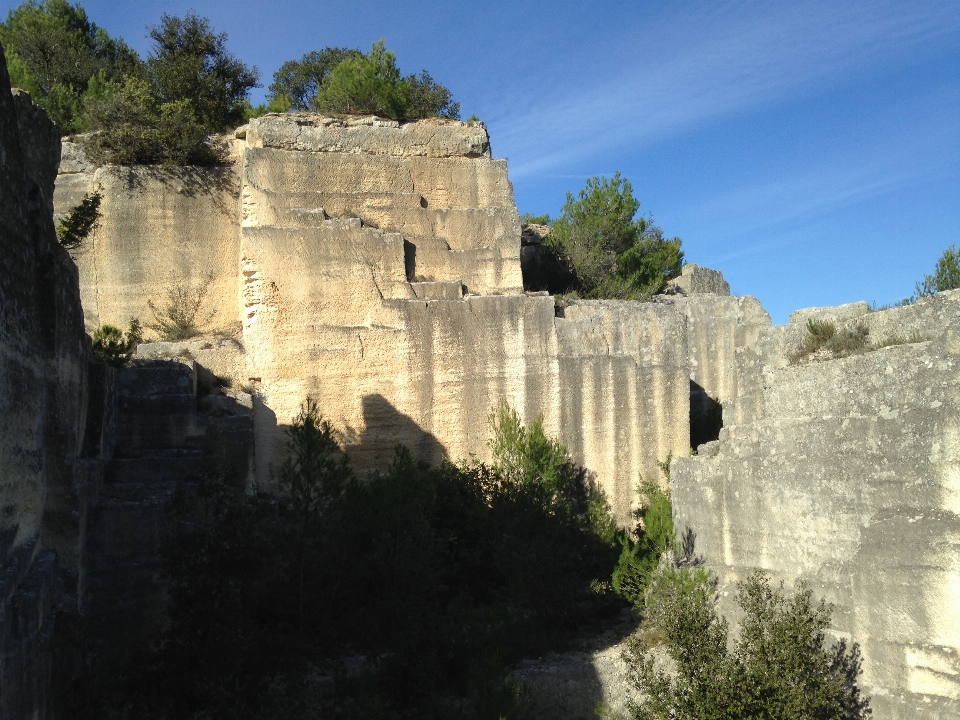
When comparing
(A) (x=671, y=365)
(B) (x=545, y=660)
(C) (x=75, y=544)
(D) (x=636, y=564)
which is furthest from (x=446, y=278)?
(C) (x=75, y=544)

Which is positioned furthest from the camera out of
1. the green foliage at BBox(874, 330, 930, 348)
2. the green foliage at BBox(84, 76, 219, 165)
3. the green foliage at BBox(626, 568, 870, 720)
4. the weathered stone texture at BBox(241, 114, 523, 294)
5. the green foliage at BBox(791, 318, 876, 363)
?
the green foliage at BBox(84, 76, 219, 165)

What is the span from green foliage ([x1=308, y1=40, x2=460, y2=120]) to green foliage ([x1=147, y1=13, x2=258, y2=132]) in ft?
5.39

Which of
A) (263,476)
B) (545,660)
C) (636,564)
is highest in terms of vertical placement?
(263,476)

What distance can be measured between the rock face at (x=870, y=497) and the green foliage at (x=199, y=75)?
35.5ft

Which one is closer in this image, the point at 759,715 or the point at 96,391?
the point at 759,715

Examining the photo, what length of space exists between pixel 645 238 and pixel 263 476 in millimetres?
11216

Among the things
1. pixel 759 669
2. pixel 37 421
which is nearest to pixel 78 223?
pixel 37 421

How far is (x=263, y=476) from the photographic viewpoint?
32.3ft

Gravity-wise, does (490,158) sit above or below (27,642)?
above

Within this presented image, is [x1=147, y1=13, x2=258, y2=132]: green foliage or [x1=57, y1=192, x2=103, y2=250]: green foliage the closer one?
[x1=57, y1=192, x2=103, y2=250]: green foliage

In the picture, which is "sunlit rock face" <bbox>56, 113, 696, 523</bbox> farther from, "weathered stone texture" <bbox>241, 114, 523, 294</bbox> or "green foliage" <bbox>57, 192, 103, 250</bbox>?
"green foliage" <bbox>57, 192, 103, 250</bbox>

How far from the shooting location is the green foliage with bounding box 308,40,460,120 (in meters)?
15.3

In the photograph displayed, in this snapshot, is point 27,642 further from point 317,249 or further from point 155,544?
point 317,249

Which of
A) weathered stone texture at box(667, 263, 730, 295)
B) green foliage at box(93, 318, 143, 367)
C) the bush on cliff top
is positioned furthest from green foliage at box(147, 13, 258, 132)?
weathered stone texture at box(667, 263, 730, 295)
